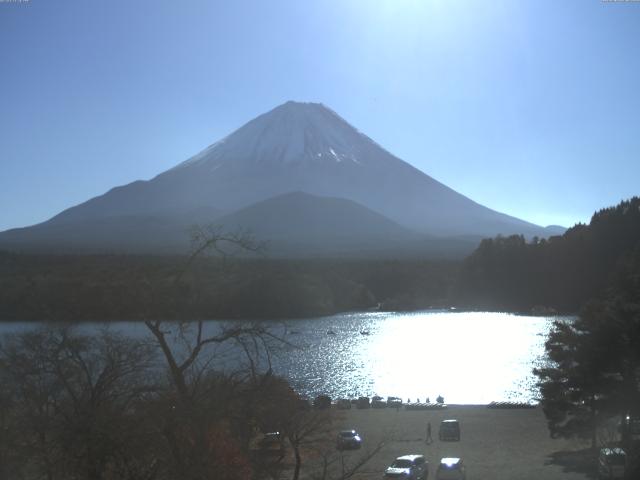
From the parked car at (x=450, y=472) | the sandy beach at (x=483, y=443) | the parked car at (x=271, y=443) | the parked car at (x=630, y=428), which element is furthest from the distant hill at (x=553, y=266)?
the parked car at (x=271, y=443)

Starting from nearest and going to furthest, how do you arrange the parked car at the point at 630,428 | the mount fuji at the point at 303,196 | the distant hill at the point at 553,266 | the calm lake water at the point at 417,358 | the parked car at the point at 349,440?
the parked car at the point at 630,428
the parked car at the point at 349,440
the calm lake water at the point at 417,358
the distant hill at the point at 553,266
the mount fuji at the point at 303,196

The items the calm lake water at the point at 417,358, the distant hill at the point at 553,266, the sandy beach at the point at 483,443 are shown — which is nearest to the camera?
the sandy beach at the point at 483,443

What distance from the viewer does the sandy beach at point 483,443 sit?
916 cm

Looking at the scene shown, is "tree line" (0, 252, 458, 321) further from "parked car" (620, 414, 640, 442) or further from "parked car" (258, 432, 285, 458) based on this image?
"parked car" (620, 414, 640, 442)

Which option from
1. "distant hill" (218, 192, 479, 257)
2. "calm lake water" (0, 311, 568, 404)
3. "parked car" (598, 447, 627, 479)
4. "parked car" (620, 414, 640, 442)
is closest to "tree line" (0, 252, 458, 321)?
"calm lake water" (0, 311, 568, 404)

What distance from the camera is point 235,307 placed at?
8211 mm

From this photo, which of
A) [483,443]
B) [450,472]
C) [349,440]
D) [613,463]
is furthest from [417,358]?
[613,463]

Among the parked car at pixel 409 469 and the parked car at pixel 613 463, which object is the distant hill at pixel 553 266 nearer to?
the parked car at pixel 613 463

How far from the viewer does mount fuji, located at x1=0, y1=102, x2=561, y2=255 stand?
8106 centimetres

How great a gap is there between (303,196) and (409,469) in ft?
280

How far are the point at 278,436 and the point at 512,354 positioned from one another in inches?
916

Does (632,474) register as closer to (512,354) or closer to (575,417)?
(575,417)

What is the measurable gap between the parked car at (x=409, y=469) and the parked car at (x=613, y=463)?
1999 millimetres

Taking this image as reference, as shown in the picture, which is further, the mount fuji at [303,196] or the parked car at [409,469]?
the mount fuji at [303,196]
